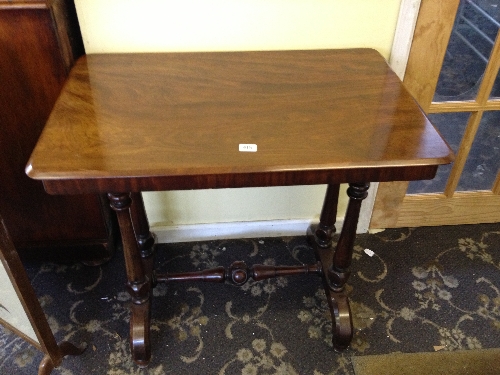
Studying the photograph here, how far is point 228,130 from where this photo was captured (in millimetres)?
1069

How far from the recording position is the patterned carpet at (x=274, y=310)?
149 cm

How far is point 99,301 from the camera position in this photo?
5.41ft

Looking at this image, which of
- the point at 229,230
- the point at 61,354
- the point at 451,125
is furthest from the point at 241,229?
the point at 451,125

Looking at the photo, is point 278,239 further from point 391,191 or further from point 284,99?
point 284,99

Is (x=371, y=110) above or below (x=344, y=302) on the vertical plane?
above

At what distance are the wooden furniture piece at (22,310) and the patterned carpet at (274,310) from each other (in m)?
0.12

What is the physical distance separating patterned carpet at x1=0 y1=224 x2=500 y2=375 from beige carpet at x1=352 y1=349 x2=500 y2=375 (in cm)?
3

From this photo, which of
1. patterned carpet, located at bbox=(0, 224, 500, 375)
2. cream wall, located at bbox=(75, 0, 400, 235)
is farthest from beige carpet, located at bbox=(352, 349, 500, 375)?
cream wall, located at bbox=(75, 0, 400, 235)

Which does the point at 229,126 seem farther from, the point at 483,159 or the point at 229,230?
the point at 483,159

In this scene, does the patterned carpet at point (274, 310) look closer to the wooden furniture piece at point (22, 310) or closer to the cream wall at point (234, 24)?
the wooden furniture piece at point (22, 310)

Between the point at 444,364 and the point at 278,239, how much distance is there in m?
Answer: 0.76

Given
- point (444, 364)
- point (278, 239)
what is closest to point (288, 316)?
point (278, 239)

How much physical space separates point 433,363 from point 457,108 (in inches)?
34.6

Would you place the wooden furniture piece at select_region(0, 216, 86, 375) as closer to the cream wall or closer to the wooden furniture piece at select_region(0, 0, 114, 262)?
the wooden furniture piece at select_region(0, 0, 114, 262)
